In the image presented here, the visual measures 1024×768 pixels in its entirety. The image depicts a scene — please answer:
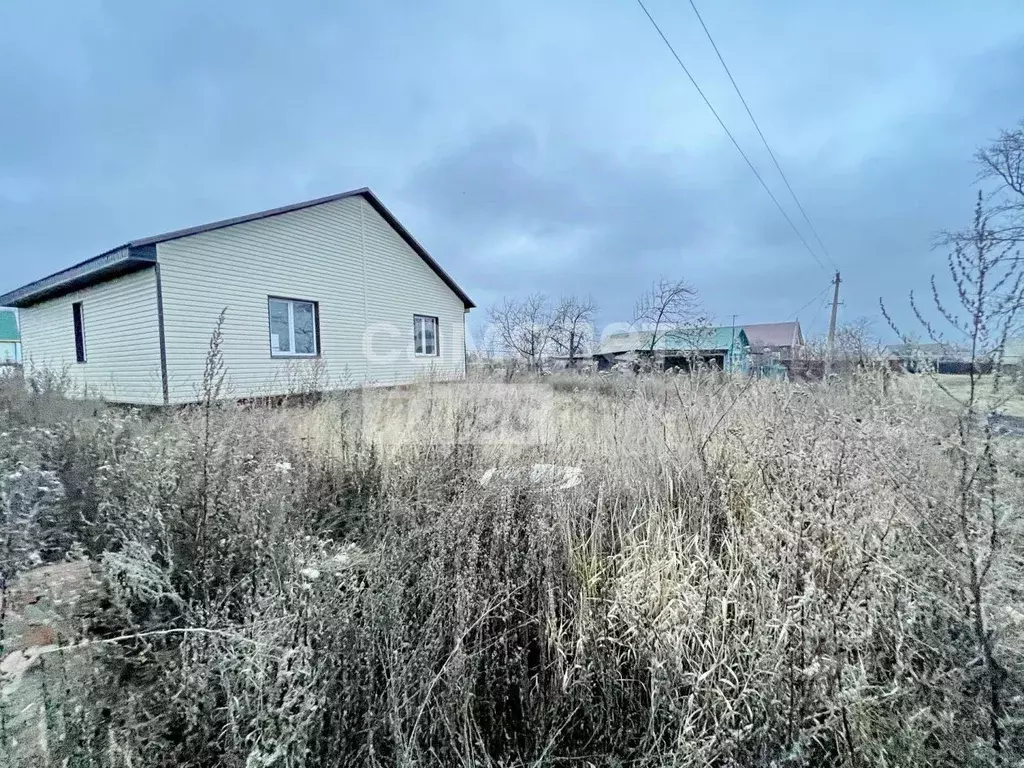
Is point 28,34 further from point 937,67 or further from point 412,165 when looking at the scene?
point 937,67

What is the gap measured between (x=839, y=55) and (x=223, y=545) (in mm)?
9117

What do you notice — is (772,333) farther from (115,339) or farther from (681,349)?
(115,339)

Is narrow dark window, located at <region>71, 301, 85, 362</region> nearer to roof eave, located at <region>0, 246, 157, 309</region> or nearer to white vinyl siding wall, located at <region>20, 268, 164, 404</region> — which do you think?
white vinyl siding wall, located at <region>20, 268, 164, 404</region>

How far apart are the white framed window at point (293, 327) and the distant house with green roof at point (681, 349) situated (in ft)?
23.0

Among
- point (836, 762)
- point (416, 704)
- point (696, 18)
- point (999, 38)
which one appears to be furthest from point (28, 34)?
point (999, 38)

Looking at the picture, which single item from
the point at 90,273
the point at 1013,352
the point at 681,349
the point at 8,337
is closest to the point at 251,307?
the point at 90,273

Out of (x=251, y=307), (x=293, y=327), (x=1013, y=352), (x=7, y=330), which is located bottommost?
(x=1013, y=352)

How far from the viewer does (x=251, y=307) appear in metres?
8.41

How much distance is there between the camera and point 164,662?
132cm

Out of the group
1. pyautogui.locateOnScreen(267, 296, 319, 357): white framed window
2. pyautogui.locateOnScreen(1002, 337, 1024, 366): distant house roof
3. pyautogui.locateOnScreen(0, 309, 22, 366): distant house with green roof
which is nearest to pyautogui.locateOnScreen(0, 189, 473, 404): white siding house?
pyautogui.locateOnScreen(267, 296, 319, 357): white framed window

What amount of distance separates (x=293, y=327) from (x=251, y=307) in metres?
1.02

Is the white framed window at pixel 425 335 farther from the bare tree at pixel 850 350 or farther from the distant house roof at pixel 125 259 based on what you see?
the bare tree at pixel 850 350

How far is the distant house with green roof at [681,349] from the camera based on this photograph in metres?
4.21

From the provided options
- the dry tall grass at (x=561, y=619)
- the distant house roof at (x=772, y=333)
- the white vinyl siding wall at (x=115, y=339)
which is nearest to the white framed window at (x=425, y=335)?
the white vinyl siding wall at (x=115, y=339)
